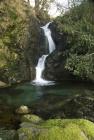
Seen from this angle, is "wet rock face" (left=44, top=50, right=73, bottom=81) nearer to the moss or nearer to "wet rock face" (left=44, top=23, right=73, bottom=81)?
"wet rock face" (left=44, top=23, right=73, bottom=81)

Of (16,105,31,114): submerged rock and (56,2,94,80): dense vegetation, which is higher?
(56,2,94,80): dense vegetation

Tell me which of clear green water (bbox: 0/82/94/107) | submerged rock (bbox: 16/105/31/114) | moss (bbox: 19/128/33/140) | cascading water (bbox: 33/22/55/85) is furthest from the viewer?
cascading water (bbox: 33/22/55/85)

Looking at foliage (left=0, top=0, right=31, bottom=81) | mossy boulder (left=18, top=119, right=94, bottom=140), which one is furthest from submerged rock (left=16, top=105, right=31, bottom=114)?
foliage (left=0, top=0, right=31, bottom=81)

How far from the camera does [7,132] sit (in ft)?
34.1

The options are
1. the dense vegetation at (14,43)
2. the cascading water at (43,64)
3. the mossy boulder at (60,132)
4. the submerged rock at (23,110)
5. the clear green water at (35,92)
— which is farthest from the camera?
the dense vegetation at (14,43)

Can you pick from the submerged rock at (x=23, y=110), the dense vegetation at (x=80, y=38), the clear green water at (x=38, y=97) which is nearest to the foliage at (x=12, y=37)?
the clear green water at (x=38, y=97)

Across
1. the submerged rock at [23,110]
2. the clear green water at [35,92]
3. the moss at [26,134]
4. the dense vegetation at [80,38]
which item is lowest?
the clear green water at [35,92]

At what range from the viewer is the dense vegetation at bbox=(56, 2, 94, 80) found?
834 inches

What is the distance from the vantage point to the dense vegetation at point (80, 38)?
21.2 metres

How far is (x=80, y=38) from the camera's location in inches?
915

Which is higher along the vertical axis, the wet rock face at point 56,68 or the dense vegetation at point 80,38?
the dense vegetation at point 80,38

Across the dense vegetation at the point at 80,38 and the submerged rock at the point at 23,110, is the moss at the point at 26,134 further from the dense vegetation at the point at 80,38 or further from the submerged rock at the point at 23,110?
the dense vegetation at the point at 80,38

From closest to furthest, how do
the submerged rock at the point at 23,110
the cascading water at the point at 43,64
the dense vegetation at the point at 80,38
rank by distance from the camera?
the submerged rock at the point at 23,110, the dense vegetation at the point at 80,38, the cascading water at the point at 43,64

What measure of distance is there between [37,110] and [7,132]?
434 centimetres
